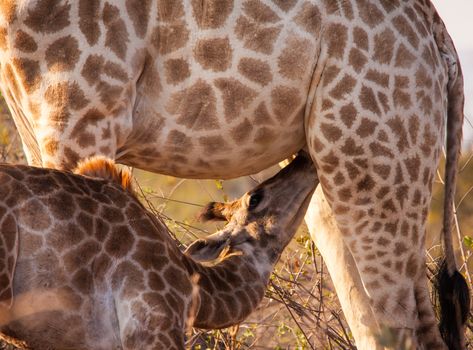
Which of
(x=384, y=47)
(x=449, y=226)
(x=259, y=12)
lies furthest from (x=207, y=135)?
(x=449, y=226)

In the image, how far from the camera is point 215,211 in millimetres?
5867

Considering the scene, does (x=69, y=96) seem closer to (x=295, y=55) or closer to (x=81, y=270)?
(x=81, y=270)

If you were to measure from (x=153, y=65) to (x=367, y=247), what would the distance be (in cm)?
138

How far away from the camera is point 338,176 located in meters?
5.65

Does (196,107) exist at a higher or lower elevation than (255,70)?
lower

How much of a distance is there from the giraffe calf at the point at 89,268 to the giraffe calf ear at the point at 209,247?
1.48ft

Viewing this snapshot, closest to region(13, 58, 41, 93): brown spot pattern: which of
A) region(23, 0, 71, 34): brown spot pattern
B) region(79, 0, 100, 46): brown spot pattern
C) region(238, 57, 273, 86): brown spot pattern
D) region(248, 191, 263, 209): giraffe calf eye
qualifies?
region(23, 0, 71, 34): brown spot pattern

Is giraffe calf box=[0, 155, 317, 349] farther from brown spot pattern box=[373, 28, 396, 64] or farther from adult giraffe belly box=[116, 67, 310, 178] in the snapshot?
brown spot pattern box=[373, 28, 396, 64]

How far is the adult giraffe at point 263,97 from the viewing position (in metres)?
5.24

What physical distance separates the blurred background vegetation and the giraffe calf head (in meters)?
0.33

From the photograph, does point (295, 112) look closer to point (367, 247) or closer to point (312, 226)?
point (367, 247)

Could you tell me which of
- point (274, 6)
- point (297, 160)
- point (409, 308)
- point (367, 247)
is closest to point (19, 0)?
point (274, 6)

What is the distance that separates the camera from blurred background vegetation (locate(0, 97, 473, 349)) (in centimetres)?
663

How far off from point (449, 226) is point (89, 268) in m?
2.34
